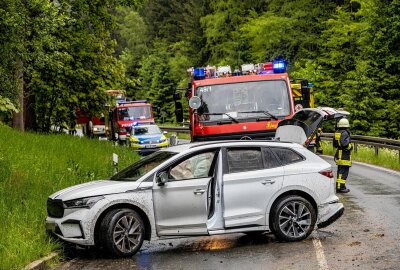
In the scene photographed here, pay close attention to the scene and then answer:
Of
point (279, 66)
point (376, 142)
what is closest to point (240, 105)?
point (279, 66)

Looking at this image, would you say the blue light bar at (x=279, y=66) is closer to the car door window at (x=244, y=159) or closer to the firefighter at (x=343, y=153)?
the firefighter at (x=343, y=153)

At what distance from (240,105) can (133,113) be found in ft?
74.6

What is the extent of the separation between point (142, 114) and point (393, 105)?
46.0 feet

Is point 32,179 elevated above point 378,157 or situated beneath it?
elevated above

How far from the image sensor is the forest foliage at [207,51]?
2023 centimetres

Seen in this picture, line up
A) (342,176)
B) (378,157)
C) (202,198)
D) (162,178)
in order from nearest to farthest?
1. (162,178)
2. (202,198)
3. (342,176)
4. (378,157)

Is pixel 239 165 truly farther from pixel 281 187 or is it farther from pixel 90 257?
pixel 90 257

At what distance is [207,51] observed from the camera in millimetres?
66875

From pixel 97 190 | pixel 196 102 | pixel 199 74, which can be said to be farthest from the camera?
pixel 199 74

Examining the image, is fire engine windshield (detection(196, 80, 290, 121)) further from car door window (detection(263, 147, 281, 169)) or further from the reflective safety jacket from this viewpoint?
car door window (detection(263, 147, 281, 169))

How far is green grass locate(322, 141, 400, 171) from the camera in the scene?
889 inches

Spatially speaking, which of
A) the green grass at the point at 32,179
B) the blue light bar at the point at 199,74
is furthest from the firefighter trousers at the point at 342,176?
the green grass at the point at 32,179

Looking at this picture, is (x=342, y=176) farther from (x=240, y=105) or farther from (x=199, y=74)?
(x=199, y=74)

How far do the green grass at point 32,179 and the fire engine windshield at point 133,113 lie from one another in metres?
15.7
